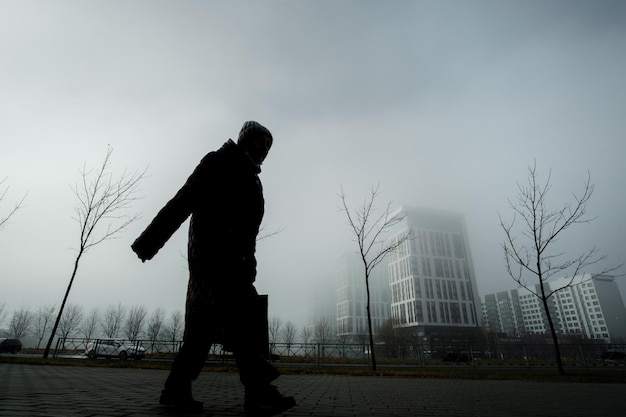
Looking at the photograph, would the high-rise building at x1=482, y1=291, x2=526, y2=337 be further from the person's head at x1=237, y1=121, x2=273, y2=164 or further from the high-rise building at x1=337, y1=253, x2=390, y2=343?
the person's head at x1=237, y1=121, x2=273, y2=164

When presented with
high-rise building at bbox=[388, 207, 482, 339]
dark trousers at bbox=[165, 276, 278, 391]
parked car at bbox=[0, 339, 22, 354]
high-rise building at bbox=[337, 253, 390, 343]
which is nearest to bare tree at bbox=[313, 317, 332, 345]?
high-rise building at bbox=[388, 207, 482, 339]

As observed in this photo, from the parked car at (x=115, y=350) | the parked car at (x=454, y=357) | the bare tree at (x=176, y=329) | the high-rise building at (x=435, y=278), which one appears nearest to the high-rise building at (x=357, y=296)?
the high-rise building at (x=435, y=278)

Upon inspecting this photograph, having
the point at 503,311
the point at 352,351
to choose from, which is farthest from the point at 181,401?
the point at 503,311

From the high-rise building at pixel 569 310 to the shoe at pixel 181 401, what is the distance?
468ft

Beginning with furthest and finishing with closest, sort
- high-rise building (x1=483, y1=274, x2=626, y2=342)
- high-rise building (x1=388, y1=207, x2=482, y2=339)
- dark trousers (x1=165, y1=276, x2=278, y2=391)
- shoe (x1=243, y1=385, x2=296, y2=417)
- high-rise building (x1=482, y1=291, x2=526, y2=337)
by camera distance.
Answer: high-rise building (x1=482, y1=291, x2=526, y2=337)
high-rise building (x1=483, y1=274, x2=626, y2=342)
high-rise building (x1=388, y1=207, x2=482, y2=339)
dark trousers (x1=165, y1=276, x2=278, y2=391)
shoe (x1=243, y1=385, x2=296, y2=417)

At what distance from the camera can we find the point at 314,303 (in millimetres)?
156250

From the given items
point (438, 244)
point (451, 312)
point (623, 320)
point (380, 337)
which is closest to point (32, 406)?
point (380, 337)

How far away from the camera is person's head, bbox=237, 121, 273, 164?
98.7 inches

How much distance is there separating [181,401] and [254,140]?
79.7 inches

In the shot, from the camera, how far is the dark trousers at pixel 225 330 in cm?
195

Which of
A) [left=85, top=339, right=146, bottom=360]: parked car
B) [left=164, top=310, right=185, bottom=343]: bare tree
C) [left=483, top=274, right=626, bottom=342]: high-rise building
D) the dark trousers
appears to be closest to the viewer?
the dark trousers

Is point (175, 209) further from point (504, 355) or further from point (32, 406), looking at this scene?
point (504, 355)

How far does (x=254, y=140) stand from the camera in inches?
98.8

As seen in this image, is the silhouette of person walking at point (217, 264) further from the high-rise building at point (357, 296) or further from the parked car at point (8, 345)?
the high-rise building at point (357, 296)
